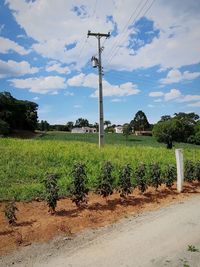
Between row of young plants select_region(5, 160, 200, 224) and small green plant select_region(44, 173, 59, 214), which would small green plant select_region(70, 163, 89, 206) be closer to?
row of young plants select_region(5, 160, 200, 224)

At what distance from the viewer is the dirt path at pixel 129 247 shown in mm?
5910

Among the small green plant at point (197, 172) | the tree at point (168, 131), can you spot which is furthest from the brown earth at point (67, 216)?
the tree at point (168, 131)

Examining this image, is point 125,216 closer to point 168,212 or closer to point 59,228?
point 168,212

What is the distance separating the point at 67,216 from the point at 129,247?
6.83 feet

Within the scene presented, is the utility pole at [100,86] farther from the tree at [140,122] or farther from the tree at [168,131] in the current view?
the tree at [140,122]

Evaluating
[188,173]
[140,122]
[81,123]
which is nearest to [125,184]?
[188,173]

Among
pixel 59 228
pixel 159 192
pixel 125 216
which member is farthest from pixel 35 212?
pixel 159 192

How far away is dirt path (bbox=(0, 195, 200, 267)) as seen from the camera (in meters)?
5.91

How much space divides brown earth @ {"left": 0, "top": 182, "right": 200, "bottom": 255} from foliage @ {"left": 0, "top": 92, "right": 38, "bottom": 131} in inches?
2736

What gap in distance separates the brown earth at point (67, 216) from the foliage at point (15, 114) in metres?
69.5

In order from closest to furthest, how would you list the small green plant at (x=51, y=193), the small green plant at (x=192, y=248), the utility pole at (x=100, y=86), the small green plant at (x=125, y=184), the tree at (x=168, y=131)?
the small green plant at (x=192, y=248)
the small green plant at (x=51, y=193)
the small green plant at (x=125, y=184)
the utility pole at (x=100, y=86)
the tree at (x=168, y=131)

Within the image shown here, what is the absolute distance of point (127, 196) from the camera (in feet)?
34.4

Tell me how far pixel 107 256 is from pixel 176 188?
661 cm

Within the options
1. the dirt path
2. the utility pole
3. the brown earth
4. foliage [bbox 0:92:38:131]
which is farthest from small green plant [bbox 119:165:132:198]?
foliage [bbox 0:92:38:131]
